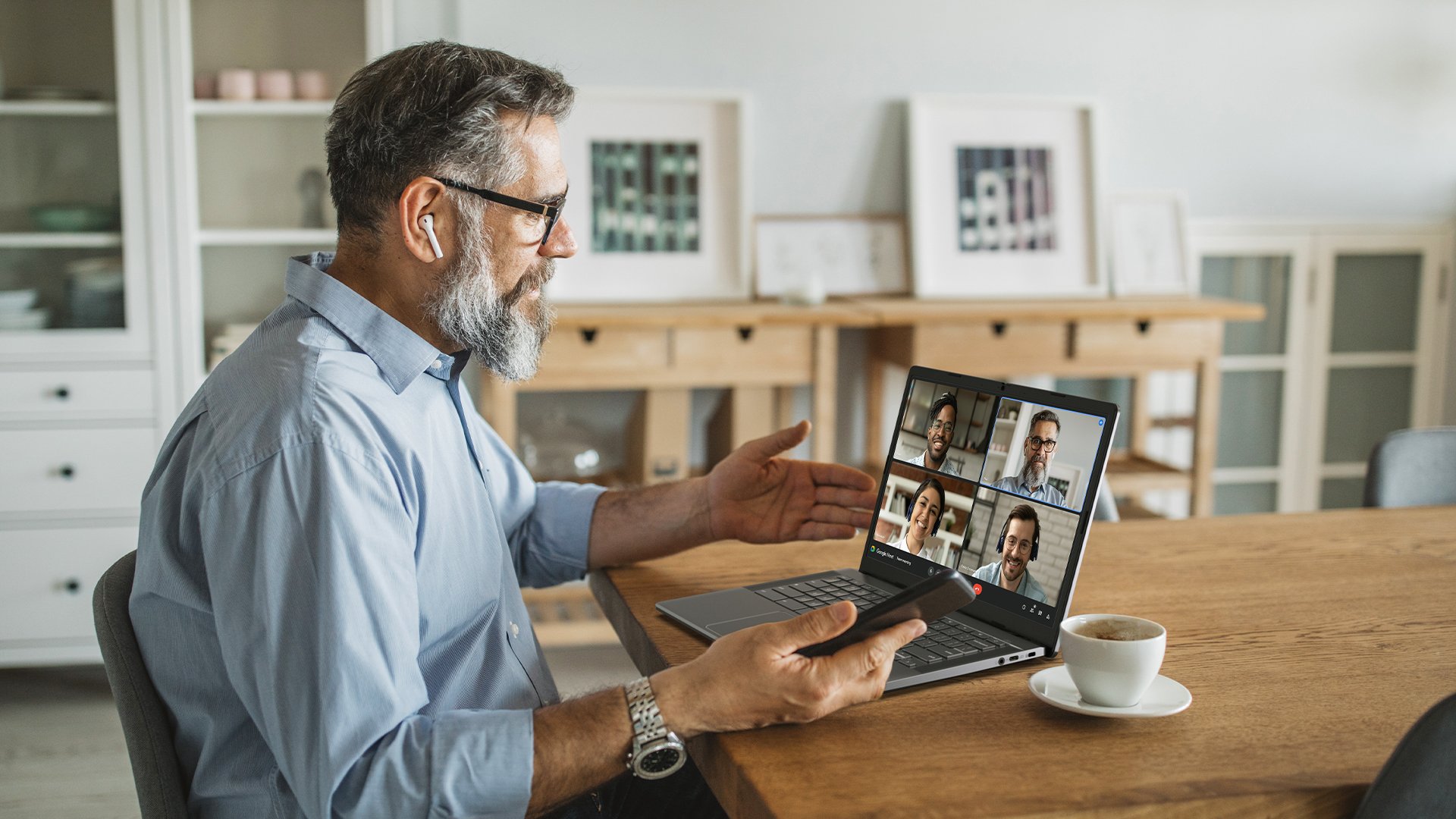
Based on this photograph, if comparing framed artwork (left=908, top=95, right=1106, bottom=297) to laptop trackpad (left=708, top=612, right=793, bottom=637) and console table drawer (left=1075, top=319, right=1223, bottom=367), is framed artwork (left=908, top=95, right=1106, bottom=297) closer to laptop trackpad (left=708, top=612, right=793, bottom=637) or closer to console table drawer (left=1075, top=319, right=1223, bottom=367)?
console table drawer (left=1075, top=319, right=1223, bottom=367)

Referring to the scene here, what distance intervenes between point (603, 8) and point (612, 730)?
261cm

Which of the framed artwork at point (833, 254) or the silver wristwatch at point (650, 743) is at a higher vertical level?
the framed artwork at point (833, 254)

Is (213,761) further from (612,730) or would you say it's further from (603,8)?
(603,8)

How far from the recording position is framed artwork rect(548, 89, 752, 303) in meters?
3.27

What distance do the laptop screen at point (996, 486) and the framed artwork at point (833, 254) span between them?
2035 mm

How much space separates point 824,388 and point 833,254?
1.70ft

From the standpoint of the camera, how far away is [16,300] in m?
2.99

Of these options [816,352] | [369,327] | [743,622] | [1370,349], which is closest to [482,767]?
[743,622]

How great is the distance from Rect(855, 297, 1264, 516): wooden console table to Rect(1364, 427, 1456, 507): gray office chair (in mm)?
1049

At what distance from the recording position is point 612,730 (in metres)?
1.07

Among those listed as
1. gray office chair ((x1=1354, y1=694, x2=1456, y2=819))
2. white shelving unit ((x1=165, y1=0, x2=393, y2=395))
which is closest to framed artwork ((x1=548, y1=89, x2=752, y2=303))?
white shelving unit ((x1=165, y1=0, x2=393, y2=395))

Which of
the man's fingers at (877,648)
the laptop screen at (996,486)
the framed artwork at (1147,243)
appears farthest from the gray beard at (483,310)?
the framed artwork at (1147,243)

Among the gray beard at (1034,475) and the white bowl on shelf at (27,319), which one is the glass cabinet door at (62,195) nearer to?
the white bowl on shelf at (27,319)

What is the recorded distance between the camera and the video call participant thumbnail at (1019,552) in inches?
47.4
